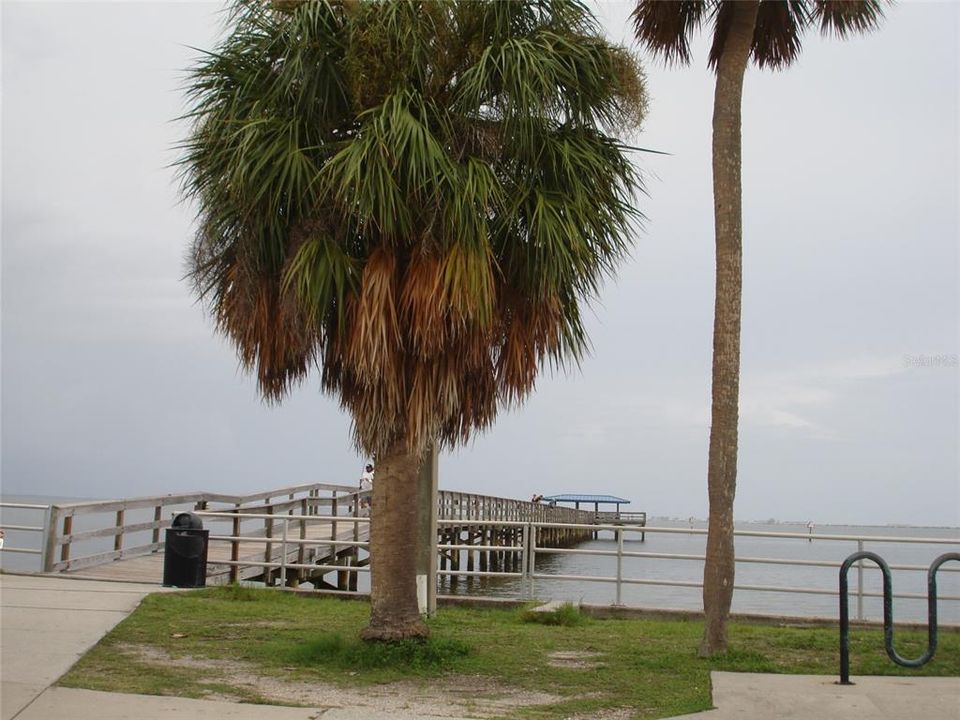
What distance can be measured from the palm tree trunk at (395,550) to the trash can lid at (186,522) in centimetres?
550

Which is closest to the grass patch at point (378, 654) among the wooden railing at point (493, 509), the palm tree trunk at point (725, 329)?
the palm tree trunk at point (725, 329)

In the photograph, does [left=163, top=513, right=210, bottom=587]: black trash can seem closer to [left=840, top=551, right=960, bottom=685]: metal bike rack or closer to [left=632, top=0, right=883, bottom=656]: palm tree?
[left=632, top=0, right=883, bottom=656]: palm tree

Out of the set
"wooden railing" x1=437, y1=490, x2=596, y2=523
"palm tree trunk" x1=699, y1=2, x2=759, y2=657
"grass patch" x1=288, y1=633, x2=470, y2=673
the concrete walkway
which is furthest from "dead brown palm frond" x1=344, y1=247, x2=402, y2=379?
"wooden railing" x1=437, y1=490, x2=596, y2=523

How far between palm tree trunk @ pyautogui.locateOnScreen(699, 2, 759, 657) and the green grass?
0.62 meters

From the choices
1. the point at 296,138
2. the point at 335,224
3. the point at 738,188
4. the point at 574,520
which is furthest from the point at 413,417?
the point at 574,520

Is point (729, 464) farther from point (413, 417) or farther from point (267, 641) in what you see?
point (267, 641)

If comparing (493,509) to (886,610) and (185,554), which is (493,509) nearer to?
(185,554)

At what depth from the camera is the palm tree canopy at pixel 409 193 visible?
30.0 ft

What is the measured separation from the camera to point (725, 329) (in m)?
10.3

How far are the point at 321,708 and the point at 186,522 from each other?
296 inches

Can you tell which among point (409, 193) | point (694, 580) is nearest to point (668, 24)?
point (409, 193)

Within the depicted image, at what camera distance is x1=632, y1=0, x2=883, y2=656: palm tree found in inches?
394

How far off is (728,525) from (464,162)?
4343 mm

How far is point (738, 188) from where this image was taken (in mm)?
10477
